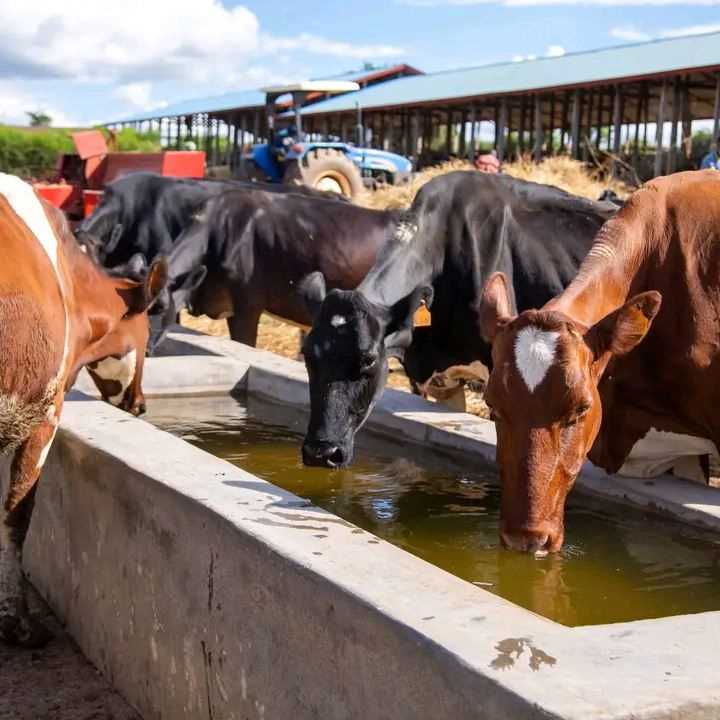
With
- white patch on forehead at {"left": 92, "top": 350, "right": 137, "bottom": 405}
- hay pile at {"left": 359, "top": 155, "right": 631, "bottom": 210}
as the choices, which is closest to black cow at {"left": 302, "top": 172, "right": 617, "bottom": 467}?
white patch on forehead at {"left": 92, "top": 350, "right": 137, "bottom": 405}

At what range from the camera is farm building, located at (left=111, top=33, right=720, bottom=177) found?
22.9 m

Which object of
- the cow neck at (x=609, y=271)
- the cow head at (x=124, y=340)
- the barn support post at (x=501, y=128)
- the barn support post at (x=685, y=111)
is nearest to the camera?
the cow neck at (x=609, y=271)

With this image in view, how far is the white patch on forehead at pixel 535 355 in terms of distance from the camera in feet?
11.5

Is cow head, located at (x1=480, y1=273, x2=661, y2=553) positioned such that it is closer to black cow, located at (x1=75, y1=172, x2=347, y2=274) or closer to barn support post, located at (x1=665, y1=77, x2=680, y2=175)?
black cow, located at (x1=75, y1=172, x2=347, y2=274)

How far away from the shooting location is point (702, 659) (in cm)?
218

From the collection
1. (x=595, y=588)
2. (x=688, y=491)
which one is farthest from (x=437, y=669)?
(x=688, y=491)

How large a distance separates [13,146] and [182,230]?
40609 millimetres

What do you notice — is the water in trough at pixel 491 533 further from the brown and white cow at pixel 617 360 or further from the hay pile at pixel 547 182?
the hay pile at pixel 547 182

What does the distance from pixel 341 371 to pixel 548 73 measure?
24150 millimetres

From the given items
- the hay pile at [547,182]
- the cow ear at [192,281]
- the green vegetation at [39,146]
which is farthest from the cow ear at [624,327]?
the green vegetation at [39,146]

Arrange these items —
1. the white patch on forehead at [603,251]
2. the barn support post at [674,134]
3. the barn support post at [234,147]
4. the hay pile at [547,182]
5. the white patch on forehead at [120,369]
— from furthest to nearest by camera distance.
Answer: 1. the barn support post at [234,147]
2. the barn support post at [674,134]
3. the hay pile at [547,182]
4. the white patch on forehead at [120,369]
5. the white patch on forehead at [603,251]

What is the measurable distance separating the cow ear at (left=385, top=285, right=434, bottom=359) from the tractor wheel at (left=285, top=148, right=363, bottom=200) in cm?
1263

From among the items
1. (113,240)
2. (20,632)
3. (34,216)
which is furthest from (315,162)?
(20,632)

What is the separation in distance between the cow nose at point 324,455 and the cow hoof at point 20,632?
1153mm
